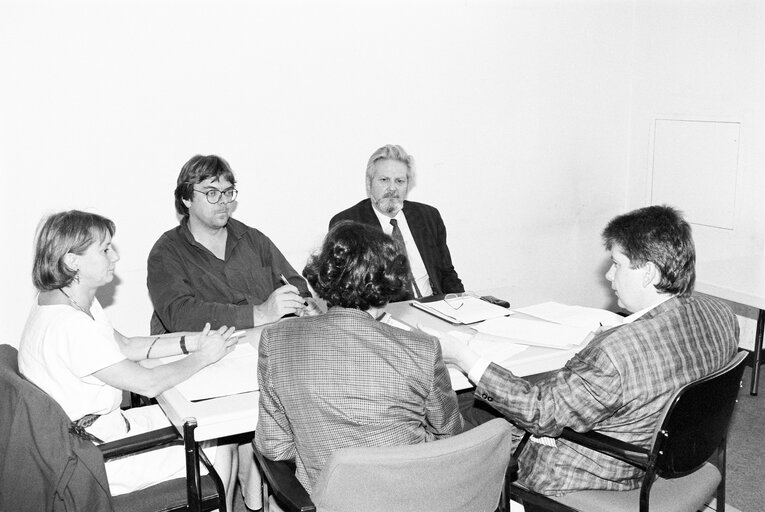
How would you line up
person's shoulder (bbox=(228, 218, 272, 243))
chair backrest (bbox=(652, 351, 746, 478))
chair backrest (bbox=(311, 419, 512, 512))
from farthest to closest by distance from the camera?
person's shoulder (bbox=(228, 218, 272, 243))
chair backrest (bbox=(652, 351, 746, 478))
chair backrest (bbox=(311, 419, 512, 512))

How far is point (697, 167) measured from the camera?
194 inches

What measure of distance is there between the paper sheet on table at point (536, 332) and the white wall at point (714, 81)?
2.32 meters

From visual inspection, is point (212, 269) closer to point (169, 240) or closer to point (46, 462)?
point (169, 240)

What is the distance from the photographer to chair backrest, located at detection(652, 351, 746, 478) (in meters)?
1.96

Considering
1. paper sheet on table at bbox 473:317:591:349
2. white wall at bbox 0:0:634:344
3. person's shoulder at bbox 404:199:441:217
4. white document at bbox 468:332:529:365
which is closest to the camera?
white document at bbox 468:332:529:365

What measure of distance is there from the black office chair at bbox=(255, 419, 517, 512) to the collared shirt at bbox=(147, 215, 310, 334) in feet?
4.23

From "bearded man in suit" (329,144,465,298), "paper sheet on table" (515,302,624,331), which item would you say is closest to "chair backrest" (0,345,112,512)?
"paper sheet on table" (515,302,624,331)

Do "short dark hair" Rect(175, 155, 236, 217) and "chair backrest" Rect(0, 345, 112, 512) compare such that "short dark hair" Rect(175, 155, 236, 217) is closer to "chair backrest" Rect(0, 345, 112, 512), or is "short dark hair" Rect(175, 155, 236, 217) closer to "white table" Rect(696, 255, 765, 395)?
"chair backrest" Rect(0, 345, 112, 512)

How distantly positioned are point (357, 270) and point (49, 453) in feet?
2.91

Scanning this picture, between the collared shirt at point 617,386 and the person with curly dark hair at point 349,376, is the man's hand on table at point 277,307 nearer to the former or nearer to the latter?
the person with curly dark hair at point 349,376

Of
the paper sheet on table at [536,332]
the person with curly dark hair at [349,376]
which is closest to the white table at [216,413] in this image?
the person with curly dark hair at [349,376]

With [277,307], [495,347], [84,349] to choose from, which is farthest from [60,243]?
[495,347]

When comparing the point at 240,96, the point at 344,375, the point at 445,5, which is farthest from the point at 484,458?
the point at 445,5

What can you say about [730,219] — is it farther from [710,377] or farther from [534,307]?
[710,377]
